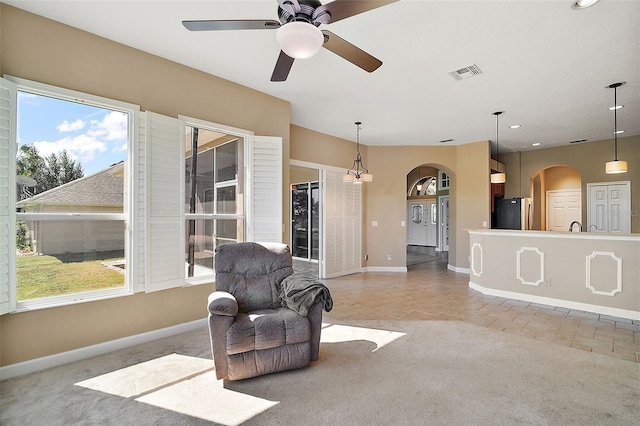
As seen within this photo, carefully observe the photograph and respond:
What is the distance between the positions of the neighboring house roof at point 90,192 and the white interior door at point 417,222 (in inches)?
437

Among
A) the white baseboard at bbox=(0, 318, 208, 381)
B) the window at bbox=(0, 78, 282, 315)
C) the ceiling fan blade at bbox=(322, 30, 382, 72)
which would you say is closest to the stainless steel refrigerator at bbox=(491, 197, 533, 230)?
the window at bbox=(0, 78, 282, 315)

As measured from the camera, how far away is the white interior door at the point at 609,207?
20.4 ft

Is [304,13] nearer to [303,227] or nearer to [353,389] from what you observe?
[353,389]

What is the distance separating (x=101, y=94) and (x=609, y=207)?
8906 millimetres

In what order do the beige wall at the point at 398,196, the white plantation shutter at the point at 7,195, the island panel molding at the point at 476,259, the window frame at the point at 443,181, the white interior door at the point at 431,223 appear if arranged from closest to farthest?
the white plantation shutter at the point at 7,195, the island panel molding at the point at 476,259, the beige wall at the point at 398,196, the window frame at the point at 443,181, the white interior door at the point at 431,223

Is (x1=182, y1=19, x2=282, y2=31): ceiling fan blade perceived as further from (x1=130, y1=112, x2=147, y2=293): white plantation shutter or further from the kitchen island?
the kitchen island

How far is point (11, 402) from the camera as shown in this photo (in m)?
2.04

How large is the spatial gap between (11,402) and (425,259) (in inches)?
338

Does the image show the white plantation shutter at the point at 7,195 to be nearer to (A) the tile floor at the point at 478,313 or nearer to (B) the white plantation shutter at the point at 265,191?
(B) the white plantation shutter at the point at 265,191

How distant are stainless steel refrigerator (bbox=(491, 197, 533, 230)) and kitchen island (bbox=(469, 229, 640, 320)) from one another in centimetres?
226

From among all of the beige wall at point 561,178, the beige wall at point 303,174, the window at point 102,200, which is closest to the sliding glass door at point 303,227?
the beige wall at point 303,174

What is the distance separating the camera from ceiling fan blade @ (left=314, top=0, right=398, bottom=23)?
1.68m

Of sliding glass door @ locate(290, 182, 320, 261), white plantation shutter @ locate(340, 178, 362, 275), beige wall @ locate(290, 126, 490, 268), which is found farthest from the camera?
sliding glass door @ locate(290, 182, 320, 261)

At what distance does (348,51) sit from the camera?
6.98ft
